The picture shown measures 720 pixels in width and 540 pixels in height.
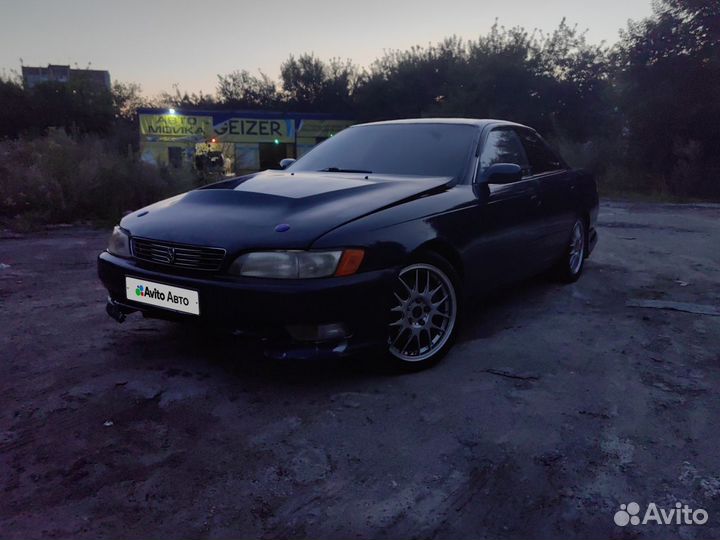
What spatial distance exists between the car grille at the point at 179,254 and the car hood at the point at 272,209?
1.4 inches

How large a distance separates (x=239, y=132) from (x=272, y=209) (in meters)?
31.1

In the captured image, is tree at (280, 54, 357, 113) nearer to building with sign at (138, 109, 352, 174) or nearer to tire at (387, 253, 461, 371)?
building with sign at (138, 109, 352, 174)

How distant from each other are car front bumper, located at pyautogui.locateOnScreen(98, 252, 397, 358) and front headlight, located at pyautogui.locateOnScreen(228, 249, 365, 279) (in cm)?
4

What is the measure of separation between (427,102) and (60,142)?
25142 mm

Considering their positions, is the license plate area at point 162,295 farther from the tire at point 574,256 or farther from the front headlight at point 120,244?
the tire at point 574,256

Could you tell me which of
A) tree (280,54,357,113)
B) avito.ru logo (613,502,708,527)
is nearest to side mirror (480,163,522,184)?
avito.ru logo (613,502,708,527)

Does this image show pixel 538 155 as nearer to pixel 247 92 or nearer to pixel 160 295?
pixel 160 295

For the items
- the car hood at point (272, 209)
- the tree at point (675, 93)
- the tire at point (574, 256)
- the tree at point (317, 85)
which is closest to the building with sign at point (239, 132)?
the tree at point (317, 85)

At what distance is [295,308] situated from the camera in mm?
2711

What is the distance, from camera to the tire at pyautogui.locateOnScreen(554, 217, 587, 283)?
520 cm

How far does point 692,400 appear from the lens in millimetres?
2910

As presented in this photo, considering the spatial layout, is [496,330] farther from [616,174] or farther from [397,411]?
[616,174]

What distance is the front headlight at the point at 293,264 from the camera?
2.77 meters

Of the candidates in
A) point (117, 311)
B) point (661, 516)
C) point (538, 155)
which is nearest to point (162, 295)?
point (117, 311)
